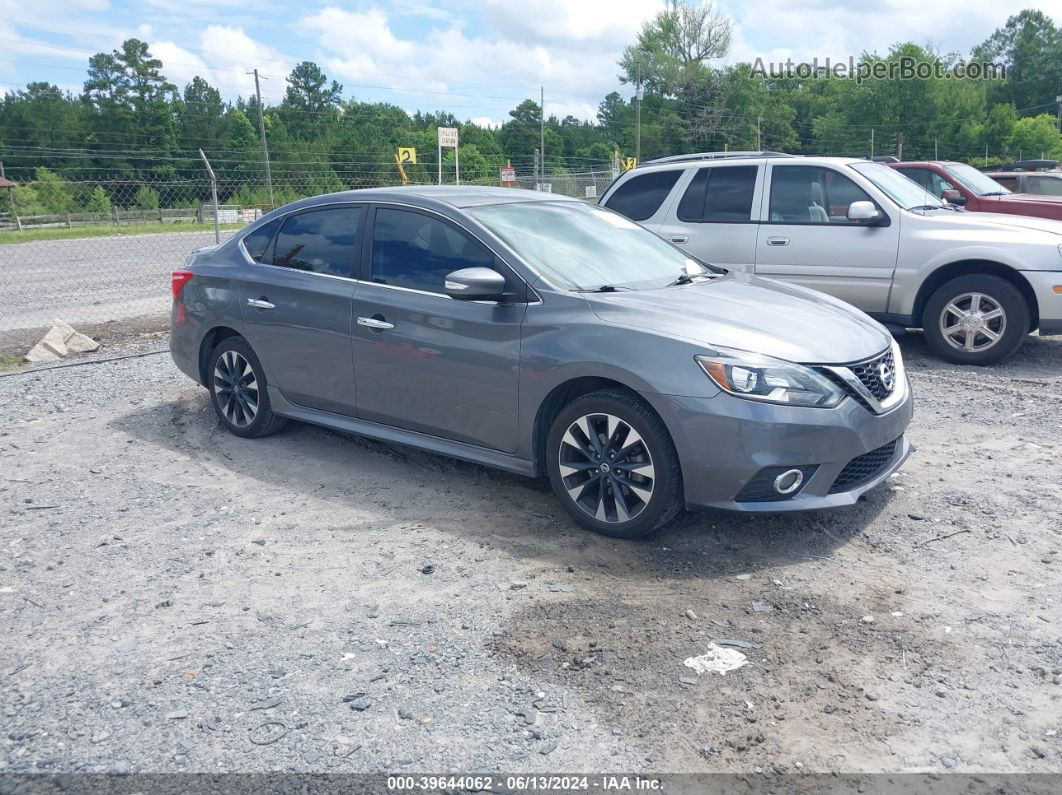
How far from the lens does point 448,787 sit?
9.24ft

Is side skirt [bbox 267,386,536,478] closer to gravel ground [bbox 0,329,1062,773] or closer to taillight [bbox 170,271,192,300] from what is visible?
gravel ground [bbox 0,329,1062,773]

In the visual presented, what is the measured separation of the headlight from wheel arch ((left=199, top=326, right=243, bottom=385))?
3519 mm

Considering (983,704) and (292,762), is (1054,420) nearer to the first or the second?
(983,704)

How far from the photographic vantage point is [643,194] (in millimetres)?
9641

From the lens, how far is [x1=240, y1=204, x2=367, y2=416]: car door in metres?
5.62

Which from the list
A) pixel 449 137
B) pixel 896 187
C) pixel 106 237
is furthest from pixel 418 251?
pixel 106 237

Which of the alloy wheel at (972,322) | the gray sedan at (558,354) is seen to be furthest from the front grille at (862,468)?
the alloy wheel at (972,322)

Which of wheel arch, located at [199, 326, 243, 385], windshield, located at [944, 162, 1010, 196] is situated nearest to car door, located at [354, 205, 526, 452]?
wheel arch, located at [199, 326, 243, 385]

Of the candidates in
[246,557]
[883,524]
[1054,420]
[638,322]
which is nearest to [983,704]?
[883,524]

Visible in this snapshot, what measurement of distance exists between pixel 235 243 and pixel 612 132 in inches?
3296

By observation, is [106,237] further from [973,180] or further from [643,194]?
[973,180]

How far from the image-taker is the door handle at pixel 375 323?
5328mm

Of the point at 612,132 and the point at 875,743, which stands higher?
the point at 612,132

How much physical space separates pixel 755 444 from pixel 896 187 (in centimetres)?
578
